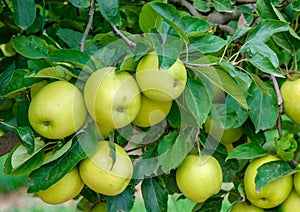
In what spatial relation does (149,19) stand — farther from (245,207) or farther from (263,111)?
(245,207)

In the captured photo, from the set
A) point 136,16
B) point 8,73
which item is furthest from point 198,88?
point 136,16

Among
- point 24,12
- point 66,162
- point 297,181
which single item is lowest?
point 297,181

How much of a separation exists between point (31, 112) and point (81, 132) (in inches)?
3.5

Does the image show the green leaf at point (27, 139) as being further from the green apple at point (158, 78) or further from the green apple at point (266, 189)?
the green apple at point (266, 189)

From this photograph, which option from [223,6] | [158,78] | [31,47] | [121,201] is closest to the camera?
[158,78]

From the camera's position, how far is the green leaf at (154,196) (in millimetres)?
1157

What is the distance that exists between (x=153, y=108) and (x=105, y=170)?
13 cm

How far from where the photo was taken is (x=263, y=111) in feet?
3.82

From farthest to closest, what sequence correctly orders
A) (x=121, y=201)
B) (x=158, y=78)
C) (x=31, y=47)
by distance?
(x=121, y=201), (x=31, y=47), (x=158, y=78)

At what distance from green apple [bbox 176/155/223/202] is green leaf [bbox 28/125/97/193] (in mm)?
206

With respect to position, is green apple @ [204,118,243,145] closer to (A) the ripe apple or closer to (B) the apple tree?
(B) the apple tree

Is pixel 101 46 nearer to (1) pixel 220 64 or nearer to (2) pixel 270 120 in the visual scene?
(1) pixel 220 64

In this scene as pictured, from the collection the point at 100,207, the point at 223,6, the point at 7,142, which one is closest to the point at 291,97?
the point at 223,6

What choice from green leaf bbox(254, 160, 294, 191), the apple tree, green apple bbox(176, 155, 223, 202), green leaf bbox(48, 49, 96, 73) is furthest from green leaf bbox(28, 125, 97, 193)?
green leaf bbox(254, 160, 294, 191)
